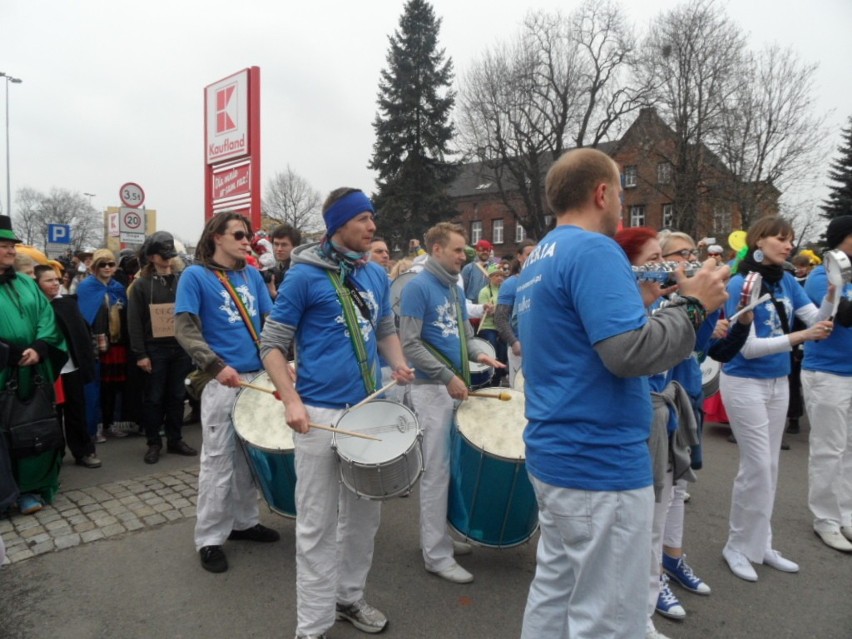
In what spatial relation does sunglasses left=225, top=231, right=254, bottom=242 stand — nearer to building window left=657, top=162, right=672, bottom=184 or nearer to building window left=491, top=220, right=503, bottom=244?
building window left=657, top=162, right=672, bottom=184

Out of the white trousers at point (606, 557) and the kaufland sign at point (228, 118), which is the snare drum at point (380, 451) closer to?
the white trousers at point (606, 557)

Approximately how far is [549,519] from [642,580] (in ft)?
1.09

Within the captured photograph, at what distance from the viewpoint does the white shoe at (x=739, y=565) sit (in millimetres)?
3547

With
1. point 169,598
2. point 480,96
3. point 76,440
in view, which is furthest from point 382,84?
point 169,598

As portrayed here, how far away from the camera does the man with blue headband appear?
106 inches

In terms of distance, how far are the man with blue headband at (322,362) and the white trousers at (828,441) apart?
3249 mm

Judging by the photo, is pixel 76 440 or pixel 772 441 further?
pixel 76 440

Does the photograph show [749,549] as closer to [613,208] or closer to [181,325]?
[613,208]

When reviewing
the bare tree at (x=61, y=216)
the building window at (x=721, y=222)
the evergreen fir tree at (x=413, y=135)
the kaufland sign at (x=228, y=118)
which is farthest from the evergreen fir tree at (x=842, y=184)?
the bare tree at (x=61, y=216)

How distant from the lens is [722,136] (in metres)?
25.9

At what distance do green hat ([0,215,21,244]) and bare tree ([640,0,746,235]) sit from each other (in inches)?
1079

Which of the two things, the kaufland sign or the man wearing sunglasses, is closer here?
the man wearing sunglasses

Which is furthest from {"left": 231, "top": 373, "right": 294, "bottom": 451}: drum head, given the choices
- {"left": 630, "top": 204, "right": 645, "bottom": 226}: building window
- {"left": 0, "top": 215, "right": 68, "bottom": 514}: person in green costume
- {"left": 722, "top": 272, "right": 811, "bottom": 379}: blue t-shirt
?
{"left": 630, "top": 204, "right": 645, "bottom": 226}: building window

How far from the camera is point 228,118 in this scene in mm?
11016
